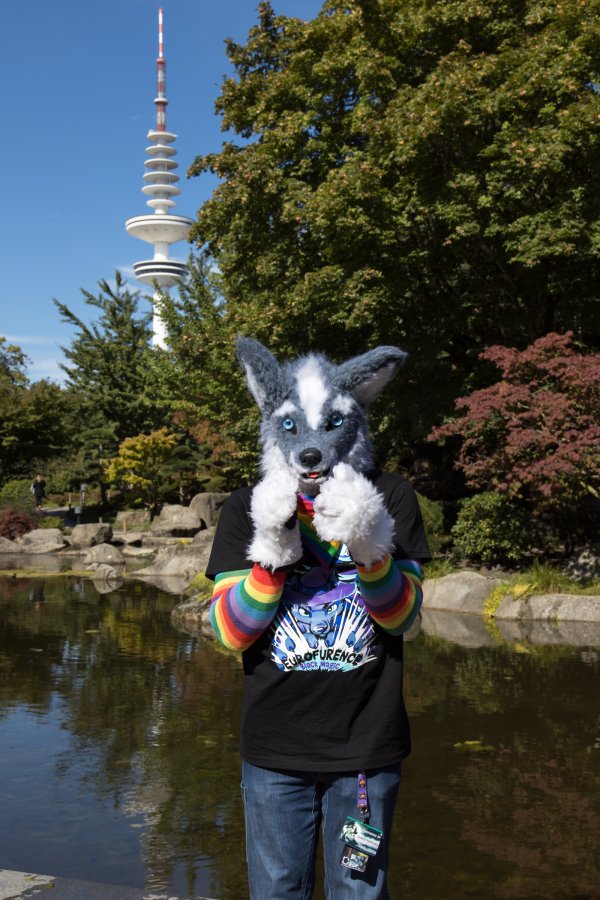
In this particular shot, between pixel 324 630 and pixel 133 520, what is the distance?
106 ft

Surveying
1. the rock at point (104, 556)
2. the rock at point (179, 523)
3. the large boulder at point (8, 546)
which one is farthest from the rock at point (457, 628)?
the large boulder at point (8, 546)

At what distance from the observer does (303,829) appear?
2.24 metres

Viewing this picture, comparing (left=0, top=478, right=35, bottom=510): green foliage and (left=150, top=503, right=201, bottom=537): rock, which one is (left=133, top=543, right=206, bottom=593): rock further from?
(left=0, top=478, right=35, bottom=510): green foliage

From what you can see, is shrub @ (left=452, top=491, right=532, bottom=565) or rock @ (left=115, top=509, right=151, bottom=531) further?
rock @ (left=115, top=509, right=151, bottom=531)

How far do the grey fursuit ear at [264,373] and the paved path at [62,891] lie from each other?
194cm

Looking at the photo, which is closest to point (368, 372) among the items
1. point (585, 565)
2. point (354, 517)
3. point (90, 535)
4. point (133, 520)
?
point (354, 517)

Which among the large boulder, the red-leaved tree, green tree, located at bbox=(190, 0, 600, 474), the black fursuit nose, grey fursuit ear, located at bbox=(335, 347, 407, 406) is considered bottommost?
the large boulder

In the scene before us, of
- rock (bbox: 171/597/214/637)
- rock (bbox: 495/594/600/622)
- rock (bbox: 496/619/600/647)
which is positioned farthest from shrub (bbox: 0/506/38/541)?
rock (bbox: 496/619/600/647)

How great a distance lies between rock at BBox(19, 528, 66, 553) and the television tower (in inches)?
2864

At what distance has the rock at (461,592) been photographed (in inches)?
520

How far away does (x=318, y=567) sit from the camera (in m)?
2.32

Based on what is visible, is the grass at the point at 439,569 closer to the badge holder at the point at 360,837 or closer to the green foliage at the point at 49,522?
the badge holder at the point at 360,837

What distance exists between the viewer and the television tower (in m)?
96.9

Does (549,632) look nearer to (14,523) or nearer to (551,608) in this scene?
(551,608)
